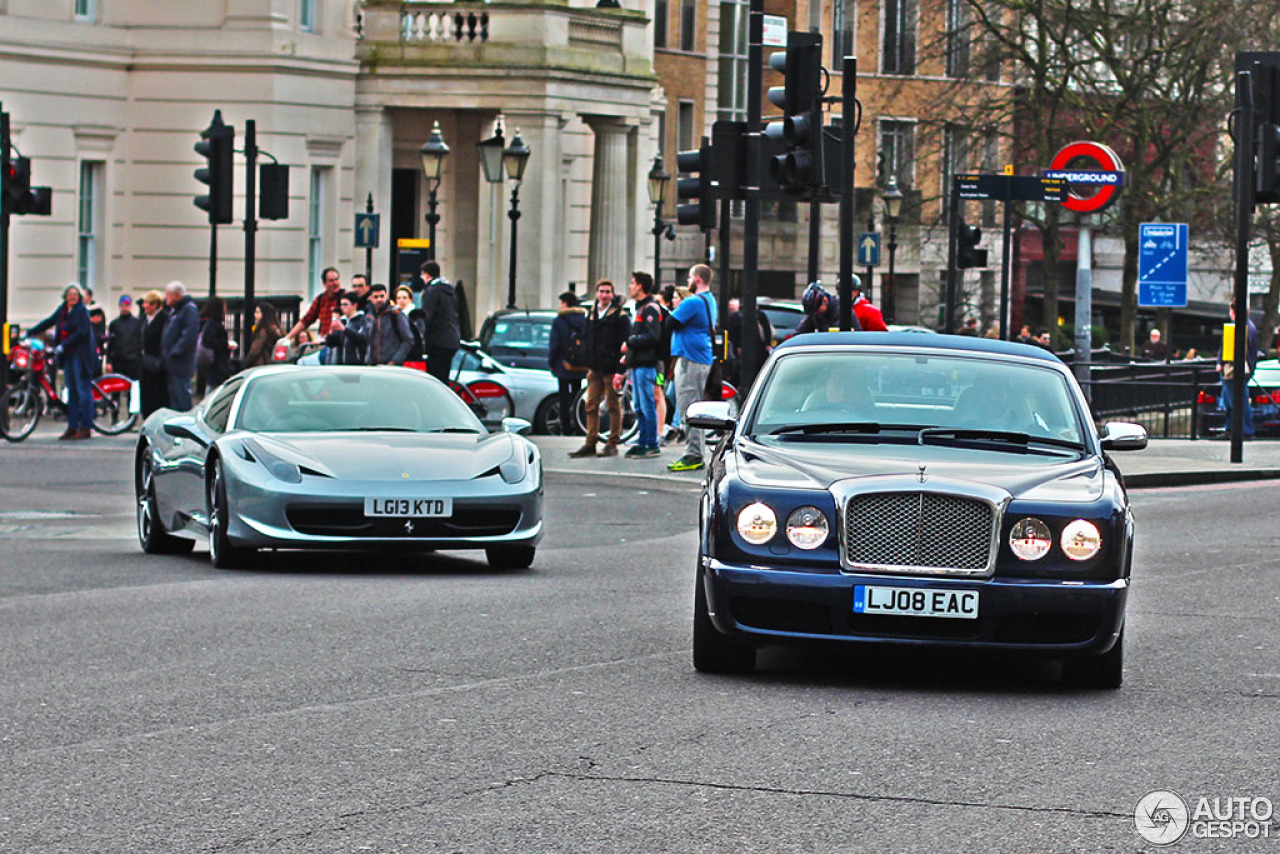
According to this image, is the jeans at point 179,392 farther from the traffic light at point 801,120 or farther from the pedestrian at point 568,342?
the traffic light at point 801,120

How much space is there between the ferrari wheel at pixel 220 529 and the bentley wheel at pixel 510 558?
148cm

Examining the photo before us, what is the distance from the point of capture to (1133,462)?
27.2 meters

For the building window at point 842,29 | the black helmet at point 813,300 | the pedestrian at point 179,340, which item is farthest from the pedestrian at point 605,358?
the building window at point 842,29

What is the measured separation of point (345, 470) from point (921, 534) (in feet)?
18.7

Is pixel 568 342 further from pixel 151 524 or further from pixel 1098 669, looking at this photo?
pixel 1098 669

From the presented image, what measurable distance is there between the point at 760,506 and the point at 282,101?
3689 cm

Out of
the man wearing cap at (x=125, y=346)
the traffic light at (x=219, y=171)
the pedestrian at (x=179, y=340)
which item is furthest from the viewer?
the man wearing cap at (x=125, y=346)

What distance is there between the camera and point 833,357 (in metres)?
11.4

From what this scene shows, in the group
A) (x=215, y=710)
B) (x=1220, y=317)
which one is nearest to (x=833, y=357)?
(x=215, y=710)

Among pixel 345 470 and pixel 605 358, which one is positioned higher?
pixel 605 358

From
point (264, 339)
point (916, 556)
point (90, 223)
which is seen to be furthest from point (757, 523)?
point (90, 223)

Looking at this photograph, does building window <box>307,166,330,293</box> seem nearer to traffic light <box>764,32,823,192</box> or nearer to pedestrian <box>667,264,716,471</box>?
pedestrian <box>667,264,716,471</box>

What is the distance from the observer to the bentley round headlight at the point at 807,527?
32.4ft

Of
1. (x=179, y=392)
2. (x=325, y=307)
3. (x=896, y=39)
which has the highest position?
(x=896, y=39)
